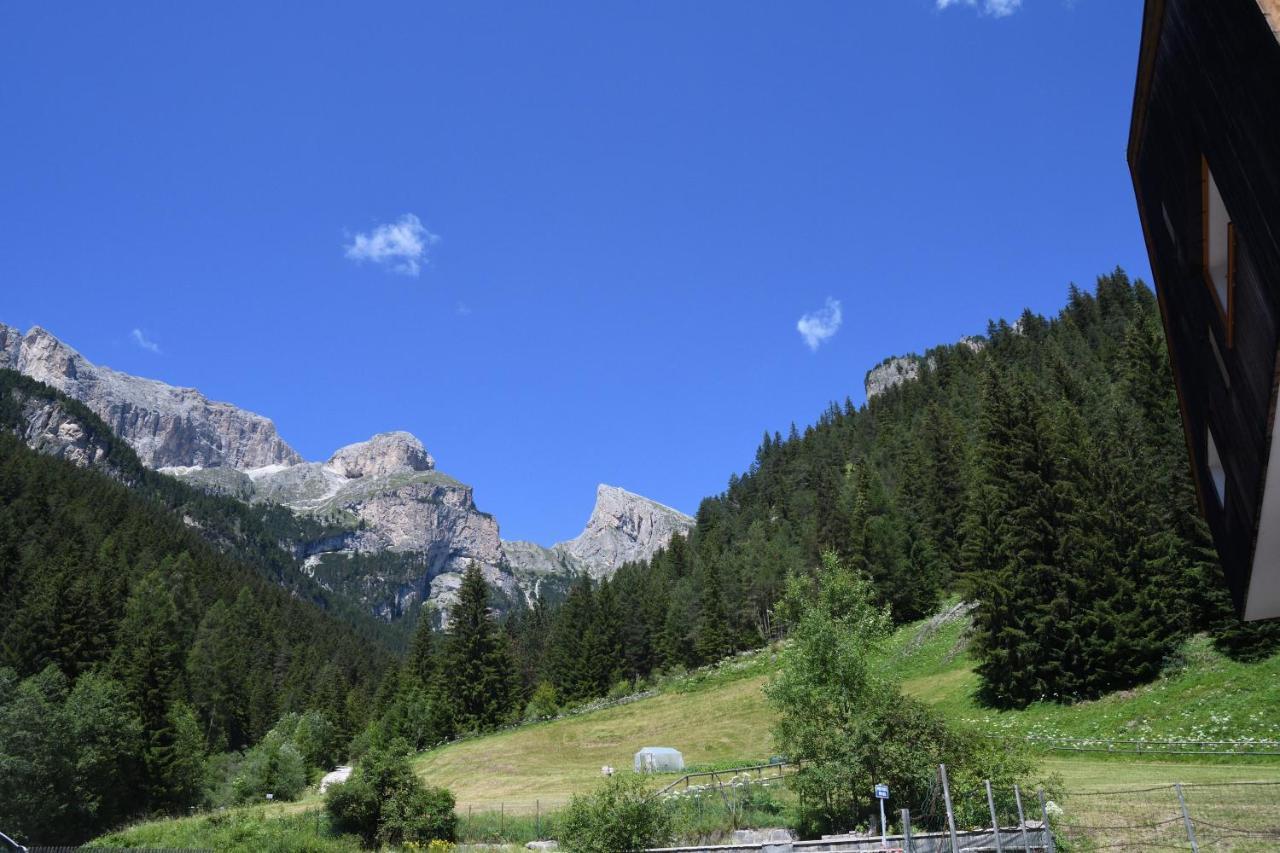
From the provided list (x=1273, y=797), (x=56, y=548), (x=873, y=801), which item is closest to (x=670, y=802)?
(x=873, y=801)

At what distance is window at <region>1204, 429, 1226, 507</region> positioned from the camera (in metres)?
15.6

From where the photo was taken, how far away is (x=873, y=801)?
23.1 metres

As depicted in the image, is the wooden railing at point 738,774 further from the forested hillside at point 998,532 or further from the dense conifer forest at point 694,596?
the forested hillside at point 998,532

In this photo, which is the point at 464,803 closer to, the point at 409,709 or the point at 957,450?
the point at 409,709

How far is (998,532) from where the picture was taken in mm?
43469

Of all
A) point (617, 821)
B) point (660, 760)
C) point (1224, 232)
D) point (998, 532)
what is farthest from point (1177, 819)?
point (660, 760)

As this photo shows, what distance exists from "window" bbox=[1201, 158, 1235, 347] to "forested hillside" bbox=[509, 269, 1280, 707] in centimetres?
2683

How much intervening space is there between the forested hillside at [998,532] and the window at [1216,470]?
20164 millimetres

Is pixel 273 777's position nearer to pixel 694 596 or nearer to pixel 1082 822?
pixel 694 596

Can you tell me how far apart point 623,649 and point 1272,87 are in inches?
3703

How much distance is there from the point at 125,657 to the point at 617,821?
65193 millimetres

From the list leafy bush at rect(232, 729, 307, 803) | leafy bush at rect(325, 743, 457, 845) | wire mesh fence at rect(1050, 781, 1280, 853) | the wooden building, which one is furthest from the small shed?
leafy bush at rect(232, 729, 307, 803)

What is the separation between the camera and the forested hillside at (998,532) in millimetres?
36938

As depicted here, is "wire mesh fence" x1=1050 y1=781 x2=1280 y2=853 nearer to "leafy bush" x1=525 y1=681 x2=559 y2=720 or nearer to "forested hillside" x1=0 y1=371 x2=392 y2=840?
"forested hillside" x1=0 y1=371 x2=392 y2=840
